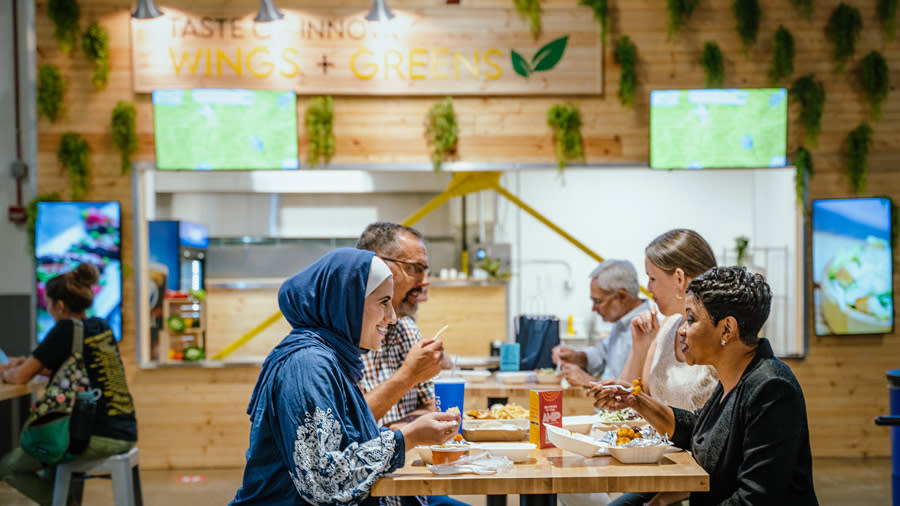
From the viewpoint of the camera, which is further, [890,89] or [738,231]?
[738,231]

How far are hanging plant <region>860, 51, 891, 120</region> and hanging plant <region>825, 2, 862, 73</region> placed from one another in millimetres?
160

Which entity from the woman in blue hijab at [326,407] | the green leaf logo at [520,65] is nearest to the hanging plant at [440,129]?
the green leaf logo at [520,65]

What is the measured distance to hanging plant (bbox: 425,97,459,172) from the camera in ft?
20.6

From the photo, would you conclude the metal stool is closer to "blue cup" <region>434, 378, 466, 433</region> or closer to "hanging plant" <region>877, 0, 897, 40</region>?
"blue cup" <region>434, 378, 466, 433</region>

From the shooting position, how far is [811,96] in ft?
20.9

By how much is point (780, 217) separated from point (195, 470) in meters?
6.07

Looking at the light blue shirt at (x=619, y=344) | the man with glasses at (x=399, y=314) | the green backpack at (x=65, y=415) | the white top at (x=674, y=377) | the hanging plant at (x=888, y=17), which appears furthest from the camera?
the hanging plant at (x=888, y=17)

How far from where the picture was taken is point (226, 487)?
5656 millimetres

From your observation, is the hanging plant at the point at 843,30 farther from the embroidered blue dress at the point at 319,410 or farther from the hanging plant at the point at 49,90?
the hanging plant at the point at 49,90

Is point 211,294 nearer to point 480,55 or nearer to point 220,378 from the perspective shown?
point 220,378

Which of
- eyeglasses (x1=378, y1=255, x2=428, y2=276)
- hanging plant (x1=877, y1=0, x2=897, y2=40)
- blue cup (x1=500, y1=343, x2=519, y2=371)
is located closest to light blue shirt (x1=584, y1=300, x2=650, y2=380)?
blue cup (x1=500, y1=343, x2=519, y2=371)

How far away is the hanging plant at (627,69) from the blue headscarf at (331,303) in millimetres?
4597

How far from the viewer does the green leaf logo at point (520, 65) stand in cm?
635

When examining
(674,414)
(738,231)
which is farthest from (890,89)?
(674,414)
